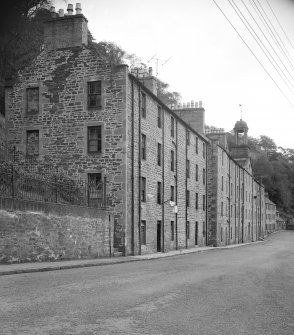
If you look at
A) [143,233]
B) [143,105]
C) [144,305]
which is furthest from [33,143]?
[144,305]

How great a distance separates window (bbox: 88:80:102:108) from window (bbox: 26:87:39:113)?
3.20m

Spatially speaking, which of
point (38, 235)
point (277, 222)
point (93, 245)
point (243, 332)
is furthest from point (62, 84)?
point (277, 222)

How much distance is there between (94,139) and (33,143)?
3.64m

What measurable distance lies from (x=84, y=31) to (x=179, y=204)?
14.7m

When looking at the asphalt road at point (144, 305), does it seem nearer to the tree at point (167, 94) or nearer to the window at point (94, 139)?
the window at point (94, 139)

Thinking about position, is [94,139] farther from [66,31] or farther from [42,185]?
A: [42,185]

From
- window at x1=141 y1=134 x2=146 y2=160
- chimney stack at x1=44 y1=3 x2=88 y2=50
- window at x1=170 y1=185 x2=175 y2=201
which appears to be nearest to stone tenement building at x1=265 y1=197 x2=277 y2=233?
window at x1=170 y1=185 x2=175 y2=201

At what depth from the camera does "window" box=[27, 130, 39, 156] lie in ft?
91.8

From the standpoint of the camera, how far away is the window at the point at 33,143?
2798 centimetres

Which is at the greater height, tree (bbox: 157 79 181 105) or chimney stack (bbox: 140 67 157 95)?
tree (bbox: 157 79 181 105)

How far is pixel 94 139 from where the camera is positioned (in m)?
27.1

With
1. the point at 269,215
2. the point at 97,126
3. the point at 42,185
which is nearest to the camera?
the point at 42,185

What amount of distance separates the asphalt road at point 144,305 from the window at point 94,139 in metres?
14.4

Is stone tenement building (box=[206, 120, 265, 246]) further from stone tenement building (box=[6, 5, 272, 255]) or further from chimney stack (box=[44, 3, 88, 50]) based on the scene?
chimney stack (box=[44, 3, 88, 50])
